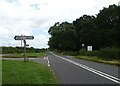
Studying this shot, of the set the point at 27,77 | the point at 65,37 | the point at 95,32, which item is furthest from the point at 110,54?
the point at 65,37

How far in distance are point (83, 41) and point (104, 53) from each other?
2289 inches

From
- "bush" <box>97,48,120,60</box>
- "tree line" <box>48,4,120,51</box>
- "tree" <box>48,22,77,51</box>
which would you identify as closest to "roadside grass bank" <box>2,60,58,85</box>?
"bush" <box>97,48,120,60</box>

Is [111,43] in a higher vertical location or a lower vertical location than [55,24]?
lower

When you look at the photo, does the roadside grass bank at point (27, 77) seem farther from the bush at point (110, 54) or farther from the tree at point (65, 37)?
the tree at point (65, 37)

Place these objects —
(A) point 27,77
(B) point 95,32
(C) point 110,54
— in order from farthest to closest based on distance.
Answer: (B) point 95,32 < (C) point 110,54 < (A) point 27,77

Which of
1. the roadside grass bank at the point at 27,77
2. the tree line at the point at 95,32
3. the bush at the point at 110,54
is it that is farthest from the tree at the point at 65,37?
the roadside grass bank at the point at 27,77

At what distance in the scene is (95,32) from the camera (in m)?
104

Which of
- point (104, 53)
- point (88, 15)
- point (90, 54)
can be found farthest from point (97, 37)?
point (104, 53)

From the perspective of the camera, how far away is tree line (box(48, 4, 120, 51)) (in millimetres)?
98238

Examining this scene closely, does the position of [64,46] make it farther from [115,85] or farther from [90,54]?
[115,85]

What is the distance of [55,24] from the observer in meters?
142

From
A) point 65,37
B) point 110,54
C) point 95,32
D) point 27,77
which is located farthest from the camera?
point 65,37

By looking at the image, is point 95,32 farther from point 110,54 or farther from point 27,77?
point 27,77

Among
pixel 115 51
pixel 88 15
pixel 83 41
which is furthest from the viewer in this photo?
pixel 88 15
